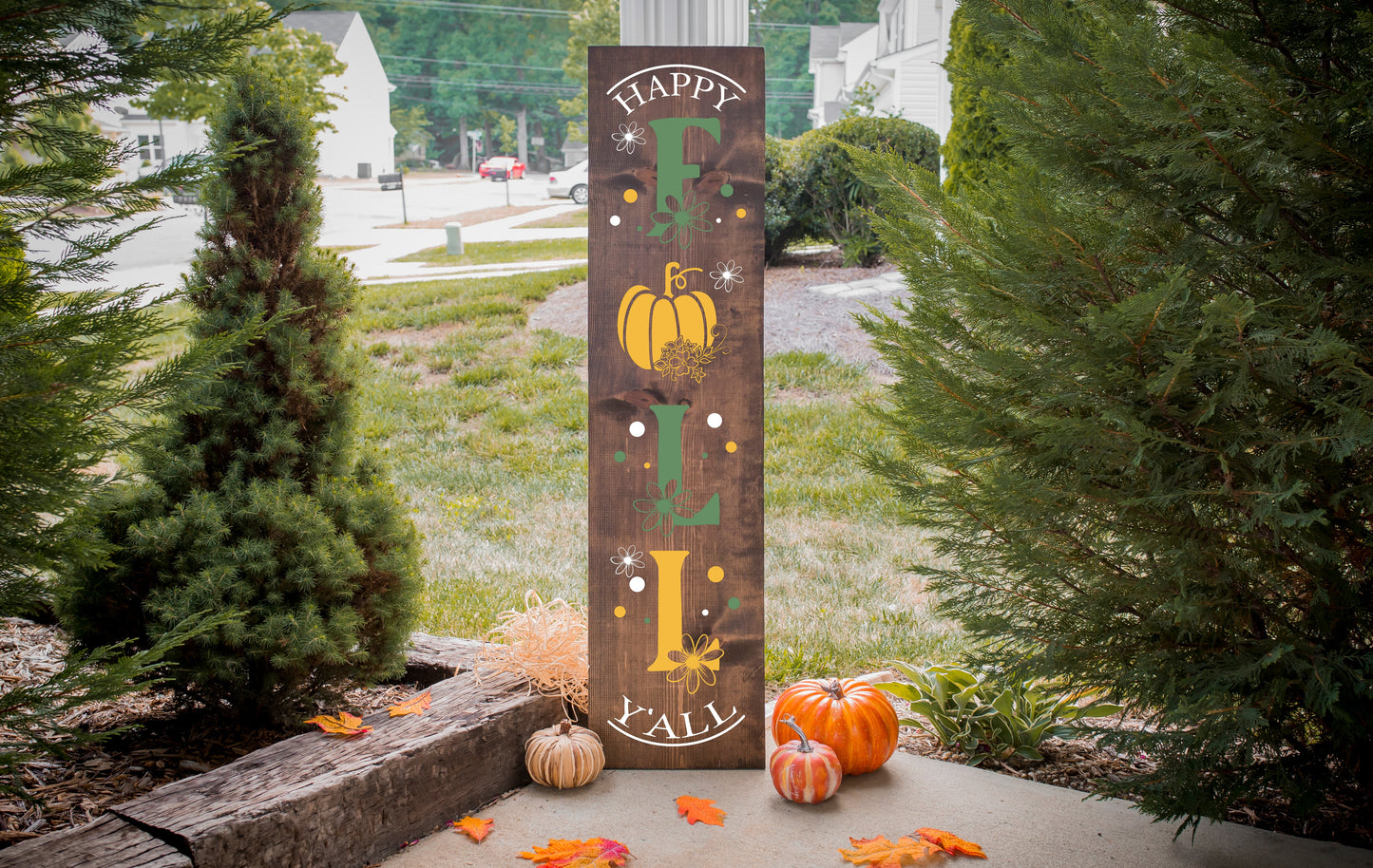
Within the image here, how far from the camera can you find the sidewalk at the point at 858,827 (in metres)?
2.32

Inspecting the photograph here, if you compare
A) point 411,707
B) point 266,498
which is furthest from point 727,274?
point 411,707

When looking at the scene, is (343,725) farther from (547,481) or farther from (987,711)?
(547,481)

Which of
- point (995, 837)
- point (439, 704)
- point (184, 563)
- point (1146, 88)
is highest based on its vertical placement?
point (1146, 88)

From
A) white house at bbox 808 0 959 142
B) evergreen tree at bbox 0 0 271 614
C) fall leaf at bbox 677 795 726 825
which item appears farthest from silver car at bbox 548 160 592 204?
evergreen tree at bbox 0 0 271 614

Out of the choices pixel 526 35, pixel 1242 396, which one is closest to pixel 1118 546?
pixel 1242 396

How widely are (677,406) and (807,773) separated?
3.60 feet

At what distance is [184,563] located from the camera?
7.92 feet

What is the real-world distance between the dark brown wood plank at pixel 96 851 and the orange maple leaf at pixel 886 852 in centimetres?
150

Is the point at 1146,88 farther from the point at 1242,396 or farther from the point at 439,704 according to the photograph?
the point at 439,704

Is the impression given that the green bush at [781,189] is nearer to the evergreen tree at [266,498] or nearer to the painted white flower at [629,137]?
the painted white flower at [629,137]

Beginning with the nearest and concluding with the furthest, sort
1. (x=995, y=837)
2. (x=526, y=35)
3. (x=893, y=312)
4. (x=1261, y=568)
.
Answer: (x=1261, y=568) < (x=995, y=837) < (x=893, y=312) < (x=526, y=35)

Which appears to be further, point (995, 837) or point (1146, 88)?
point (995, 837)

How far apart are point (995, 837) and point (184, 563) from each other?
2.19m


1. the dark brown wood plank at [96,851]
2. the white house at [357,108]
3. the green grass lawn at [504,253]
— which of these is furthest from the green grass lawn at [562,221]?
the dark brown wood plank at [96,851]
